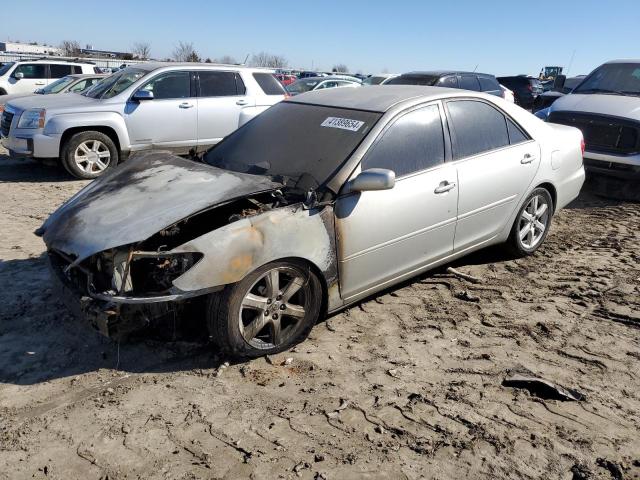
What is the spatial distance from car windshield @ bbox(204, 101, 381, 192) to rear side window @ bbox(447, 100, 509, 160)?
80 cm

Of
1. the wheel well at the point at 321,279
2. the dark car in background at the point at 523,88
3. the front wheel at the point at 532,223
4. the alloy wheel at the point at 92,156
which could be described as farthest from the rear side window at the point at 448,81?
the dark car in background at the point at 523,88

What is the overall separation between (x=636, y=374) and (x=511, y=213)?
181 cm

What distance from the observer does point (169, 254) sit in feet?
9.91

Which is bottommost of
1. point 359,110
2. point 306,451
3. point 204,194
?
point 306,451

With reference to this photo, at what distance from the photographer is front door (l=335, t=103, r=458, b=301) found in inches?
141

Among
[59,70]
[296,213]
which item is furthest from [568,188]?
[59,70]

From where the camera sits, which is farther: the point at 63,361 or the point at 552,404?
the point at 63,361

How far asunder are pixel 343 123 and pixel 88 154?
5.58 metres

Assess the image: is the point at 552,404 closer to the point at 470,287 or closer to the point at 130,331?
the point at 470,287

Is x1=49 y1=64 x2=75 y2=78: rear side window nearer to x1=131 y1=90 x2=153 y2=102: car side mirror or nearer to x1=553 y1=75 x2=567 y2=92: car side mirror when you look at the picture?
x1=131 y1=90 x2=153 y2=102: car side mirror

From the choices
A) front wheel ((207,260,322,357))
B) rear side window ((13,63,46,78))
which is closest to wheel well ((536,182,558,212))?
front wheel ((207,260,322,357))

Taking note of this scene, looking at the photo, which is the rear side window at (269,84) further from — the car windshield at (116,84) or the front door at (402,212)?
the front door at (402,212)

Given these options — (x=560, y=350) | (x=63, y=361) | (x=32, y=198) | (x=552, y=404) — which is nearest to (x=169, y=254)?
(x=63, y=361)

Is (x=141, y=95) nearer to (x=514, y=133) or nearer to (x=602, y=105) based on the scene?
(x=514, y=133)
